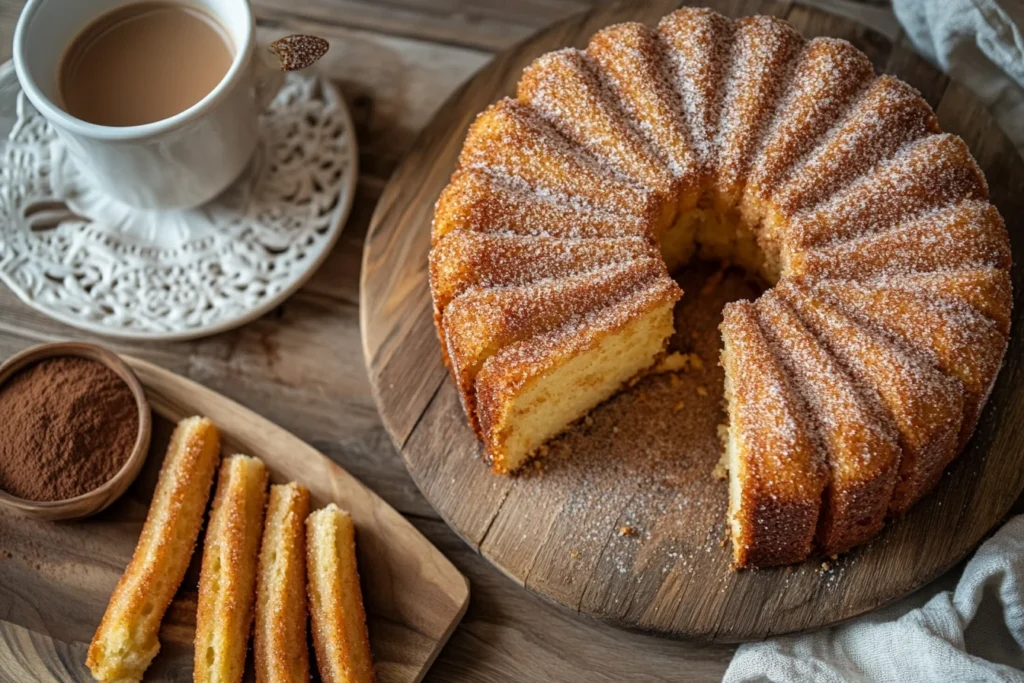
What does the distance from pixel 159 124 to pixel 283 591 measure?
1139 mm

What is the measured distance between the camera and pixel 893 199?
2408mm

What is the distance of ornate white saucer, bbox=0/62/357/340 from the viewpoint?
2.76 meters

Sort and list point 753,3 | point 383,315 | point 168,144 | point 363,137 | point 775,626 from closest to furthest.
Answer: point 775,626 → point 168,144 → point 383,315 → point 753,3 → point 363,137

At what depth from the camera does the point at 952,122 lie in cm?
272

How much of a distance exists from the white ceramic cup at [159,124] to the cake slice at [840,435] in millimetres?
1425

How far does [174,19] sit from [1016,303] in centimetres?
230

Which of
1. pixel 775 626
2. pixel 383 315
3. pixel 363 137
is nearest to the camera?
pixel 775 626

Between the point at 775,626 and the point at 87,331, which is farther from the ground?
the point at 775,626

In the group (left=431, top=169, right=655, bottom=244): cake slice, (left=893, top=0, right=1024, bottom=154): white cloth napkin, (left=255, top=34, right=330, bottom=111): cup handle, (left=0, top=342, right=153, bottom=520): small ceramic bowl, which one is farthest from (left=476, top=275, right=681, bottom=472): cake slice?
(left=893, top=0, right=1024, bottom=154): white cloth napkin

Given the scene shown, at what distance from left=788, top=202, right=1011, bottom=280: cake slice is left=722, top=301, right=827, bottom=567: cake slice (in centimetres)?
22

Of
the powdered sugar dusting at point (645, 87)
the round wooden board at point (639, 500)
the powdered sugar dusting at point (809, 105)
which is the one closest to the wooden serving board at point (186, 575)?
the round wooden board at point (639, 500)

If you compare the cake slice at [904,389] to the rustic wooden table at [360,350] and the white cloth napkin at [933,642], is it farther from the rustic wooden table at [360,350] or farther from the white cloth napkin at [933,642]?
the rustic wooden table at [360,350]

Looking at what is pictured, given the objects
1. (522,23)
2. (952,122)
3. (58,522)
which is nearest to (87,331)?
(58,522)

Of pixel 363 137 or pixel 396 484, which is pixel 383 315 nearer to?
pixel 396 484
